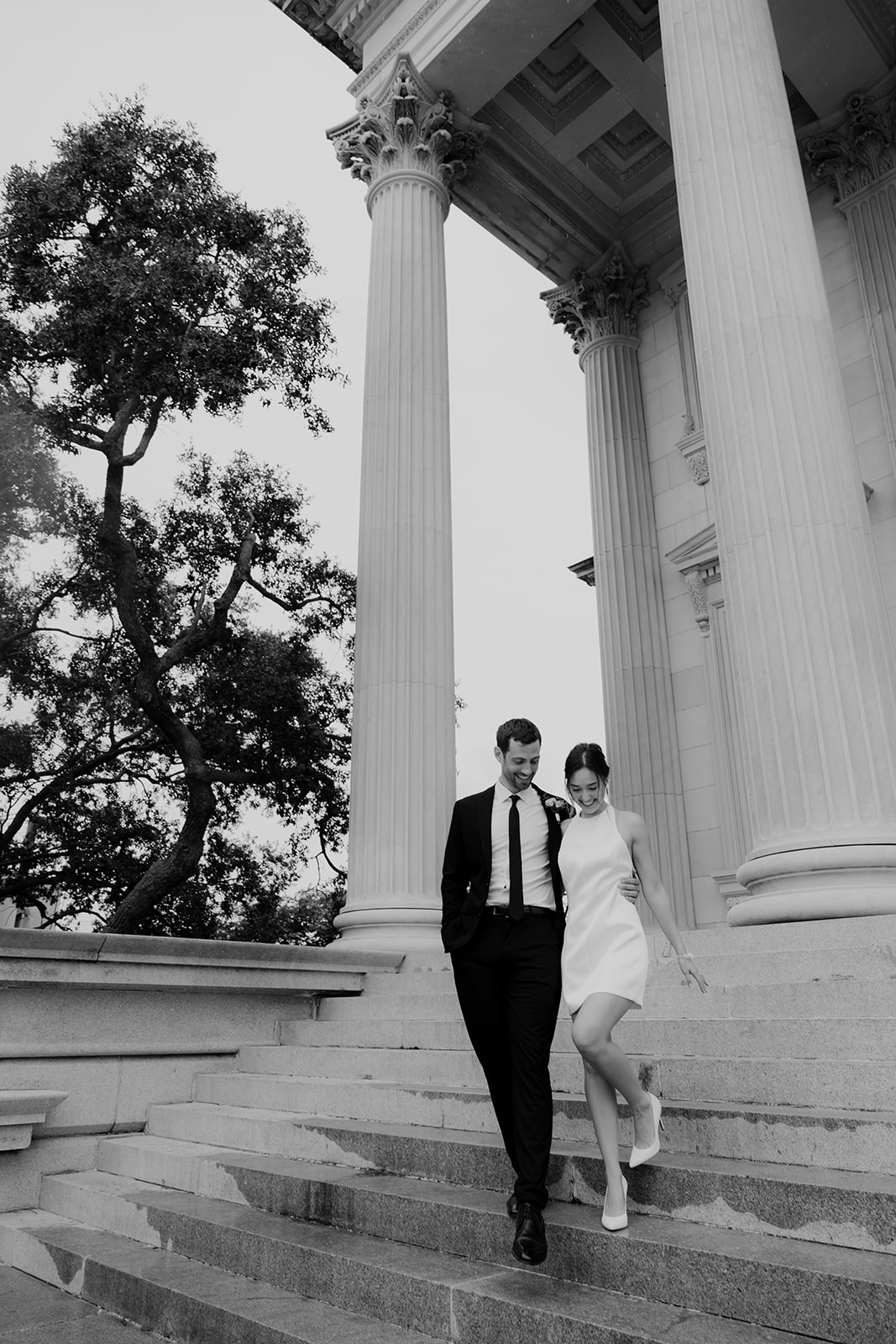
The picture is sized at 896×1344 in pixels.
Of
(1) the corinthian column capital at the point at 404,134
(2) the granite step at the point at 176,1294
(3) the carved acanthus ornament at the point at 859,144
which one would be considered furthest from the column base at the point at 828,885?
(3) the carved acanthus ornament at the point at 859,144

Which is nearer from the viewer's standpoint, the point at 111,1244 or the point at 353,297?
the point at 111,1244

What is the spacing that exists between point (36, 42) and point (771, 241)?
20.3 meters

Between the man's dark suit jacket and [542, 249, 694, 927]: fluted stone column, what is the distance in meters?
12.0

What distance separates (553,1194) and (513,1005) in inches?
45.0

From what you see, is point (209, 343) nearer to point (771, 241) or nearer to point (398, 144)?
point (398, 144)

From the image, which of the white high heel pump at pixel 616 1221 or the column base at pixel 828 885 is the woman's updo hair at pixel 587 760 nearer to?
the white high heel pump at pixel 616 1221

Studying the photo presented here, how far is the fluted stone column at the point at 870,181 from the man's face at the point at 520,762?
44.8 ft

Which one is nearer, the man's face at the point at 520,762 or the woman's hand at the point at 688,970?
the woman's hand at the point at 688,970

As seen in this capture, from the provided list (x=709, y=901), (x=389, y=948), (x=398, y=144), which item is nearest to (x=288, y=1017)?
(x=389, y=948)

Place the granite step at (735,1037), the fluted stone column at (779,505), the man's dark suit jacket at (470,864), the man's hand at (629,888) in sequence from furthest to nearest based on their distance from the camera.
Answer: the fluted stone column at (779,505), the granite step at (735,1037), the man's dark suit jacket at (470,864), the man's hand at (629,888)

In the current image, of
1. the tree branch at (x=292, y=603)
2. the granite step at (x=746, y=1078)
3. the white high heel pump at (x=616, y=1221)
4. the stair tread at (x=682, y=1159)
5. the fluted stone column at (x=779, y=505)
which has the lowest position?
the white high heel pump at (x=616, y=1221)

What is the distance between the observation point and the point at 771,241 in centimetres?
1019

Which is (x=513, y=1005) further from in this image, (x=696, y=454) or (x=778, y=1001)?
(x=696, y=454)

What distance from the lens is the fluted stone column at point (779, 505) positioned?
8.38m
